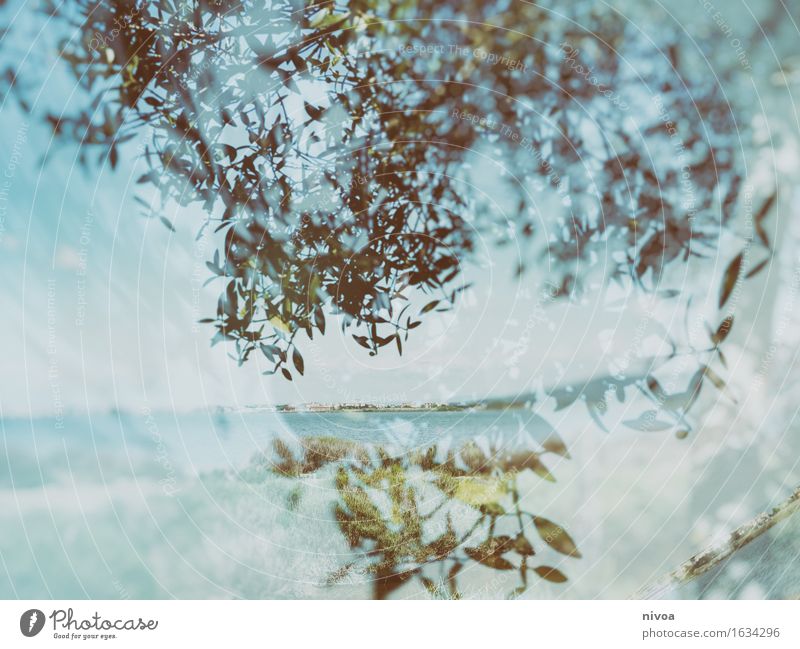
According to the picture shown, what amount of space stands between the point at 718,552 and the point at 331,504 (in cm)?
51

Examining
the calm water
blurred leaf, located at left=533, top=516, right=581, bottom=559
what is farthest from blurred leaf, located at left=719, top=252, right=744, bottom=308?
blurred leaf, located at left=533, top=516, right=581, bottom=559

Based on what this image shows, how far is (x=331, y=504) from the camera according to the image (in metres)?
0.76

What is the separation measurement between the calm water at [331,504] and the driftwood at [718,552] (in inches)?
0.6

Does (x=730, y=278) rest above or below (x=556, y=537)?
above

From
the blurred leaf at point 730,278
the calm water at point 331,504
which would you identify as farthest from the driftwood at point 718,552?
the blurred leaf at point 730,278

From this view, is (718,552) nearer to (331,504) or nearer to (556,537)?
(556,537)

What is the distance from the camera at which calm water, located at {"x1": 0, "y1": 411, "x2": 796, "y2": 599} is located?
756mm

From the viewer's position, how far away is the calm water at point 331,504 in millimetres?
756

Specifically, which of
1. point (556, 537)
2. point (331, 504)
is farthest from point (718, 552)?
point (331, 504)
